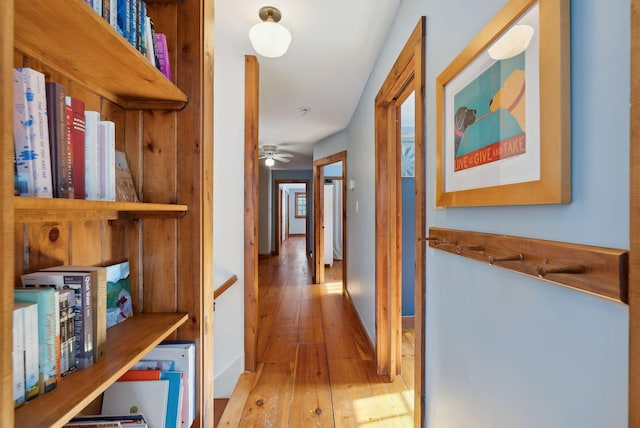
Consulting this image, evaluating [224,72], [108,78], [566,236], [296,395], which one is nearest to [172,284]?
[108,78]

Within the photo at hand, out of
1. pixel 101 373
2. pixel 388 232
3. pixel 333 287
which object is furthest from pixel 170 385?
pixel 333 287

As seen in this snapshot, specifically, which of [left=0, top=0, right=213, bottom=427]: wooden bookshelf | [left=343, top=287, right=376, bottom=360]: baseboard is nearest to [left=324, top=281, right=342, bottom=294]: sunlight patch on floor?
[left=343, top=287, right=376, bottom=360]: baseboard

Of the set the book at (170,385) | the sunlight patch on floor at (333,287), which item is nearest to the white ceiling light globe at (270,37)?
the book at (170,385)

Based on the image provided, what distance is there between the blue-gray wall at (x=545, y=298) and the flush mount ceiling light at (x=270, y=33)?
2.59ft

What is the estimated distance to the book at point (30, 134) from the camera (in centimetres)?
56

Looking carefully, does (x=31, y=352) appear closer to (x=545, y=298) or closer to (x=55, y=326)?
(x=55, y=326)

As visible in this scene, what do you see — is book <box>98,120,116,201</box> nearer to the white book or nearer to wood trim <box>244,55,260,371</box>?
the white book

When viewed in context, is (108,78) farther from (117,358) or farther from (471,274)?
(471,274)

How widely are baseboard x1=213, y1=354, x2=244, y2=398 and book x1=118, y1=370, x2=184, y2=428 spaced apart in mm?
1159

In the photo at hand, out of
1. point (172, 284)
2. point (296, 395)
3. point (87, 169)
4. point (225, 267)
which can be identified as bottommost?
point (296, 395)

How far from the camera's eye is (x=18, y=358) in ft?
1.86

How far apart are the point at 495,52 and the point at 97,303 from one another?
1224mm

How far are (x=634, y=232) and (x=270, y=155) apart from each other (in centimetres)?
545

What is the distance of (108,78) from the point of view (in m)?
0.86
